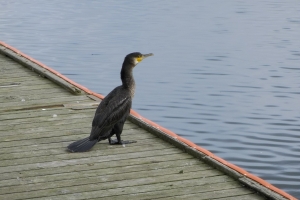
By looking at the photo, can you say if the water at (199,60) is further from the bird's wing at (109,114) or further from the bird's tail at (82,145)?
the bird's tail at (82,145)

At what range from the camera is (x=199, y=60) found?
60.4ft

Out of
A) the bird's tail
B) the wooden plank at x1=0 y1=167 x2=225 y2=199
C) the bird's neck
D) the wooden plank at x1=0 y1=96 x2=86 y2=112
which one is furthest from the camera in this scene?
the wooden plank at x1=0 y1=96 x2=86 y2=112

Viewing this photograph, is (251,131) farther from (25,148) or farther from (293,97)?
(25,148)

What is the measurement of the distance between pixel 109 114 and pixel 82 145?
1.32 ft

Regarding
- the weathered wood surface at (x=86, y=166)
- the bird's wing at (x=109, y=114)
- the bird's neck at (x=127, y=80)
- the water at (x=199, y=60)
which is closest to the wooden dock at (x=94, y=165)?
the weathered wood surface at (x=86, y=166)

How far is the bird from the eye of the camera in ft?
24.7

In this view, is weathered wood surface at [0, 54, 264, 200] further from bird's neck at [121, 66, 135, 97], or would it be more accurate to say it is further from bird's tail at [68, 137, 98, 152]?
bird's neck at [121, 66, 135, 97]

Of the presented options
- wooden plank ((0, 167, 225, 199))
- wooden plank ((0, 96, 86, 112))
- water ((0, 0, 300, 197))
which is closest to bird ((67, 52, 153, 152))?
wooden plank ((0, 167, 225, 199))

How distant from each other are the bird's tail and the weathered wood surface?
0.06 m

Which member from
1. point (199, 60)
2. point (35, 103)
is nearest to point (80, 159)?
point (35, 103)

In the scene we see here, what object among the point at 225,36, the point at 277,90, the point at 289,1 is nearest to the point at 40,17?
the point at 225,36

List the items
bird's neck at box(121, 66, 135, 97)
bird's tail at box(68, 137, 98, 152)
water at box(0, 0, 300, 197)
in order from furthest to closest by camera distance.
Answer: water at box(0, 0, 300, 197) → bird's neck at box(121, 66, 135, 97) → bird's tail at box(68, 137, 98, 152)

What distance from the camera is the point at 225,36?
2180cm

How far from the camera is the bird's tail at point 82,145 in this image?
24.5 feet
